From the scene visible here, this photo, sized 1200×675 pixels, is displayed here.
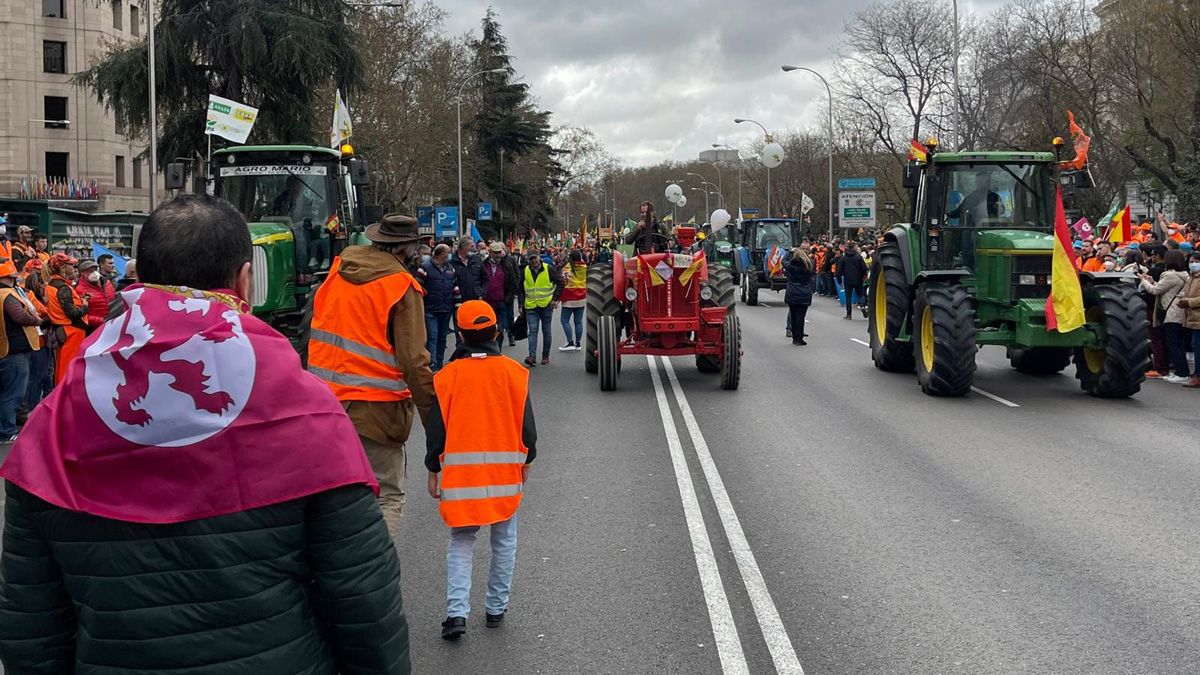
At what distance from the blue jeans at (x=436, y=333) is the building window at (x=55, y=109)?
5458cm

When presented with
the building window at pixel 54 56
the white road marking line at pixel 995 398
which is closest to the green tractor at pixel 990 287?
the white road marking line at pixel 995 398

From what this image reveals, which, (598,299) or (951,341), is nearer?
(951,341)

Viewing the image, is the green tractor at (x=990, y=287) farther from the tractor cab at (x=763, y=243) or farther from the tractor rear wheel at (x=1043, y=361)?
the tractor cab at (x=763, y=243)

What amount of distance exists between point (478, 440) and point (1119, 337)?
9.92m

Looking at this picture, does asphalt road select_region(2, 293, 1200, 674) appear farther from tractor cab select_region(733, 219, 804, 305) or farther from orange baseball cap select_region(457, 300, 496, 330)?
tractor cab select_region(733, 219, 804, 305)

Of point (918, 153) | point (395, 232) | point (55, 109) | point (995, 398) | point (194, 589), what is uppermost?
point (55, 109)

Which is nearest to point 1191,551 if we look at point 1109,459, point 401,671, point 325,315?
point 1109,459

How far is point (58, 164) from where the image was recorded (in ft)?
214

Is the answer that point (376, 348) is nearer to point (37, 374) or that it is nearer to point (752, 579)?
point (752, 579)

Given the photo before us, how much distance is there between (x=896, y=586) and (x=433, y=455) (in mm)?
2548

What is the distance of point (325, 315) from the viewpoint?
5.70 meters

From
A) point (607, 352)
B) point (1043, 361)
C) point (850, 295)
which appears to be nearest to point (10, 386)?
point (607, 352)

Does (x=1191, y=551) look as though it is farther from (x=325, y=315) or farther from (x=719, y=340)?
(x=719, y=340)

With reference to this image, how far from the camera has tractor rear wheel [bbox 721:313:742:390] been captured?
14891 mm
